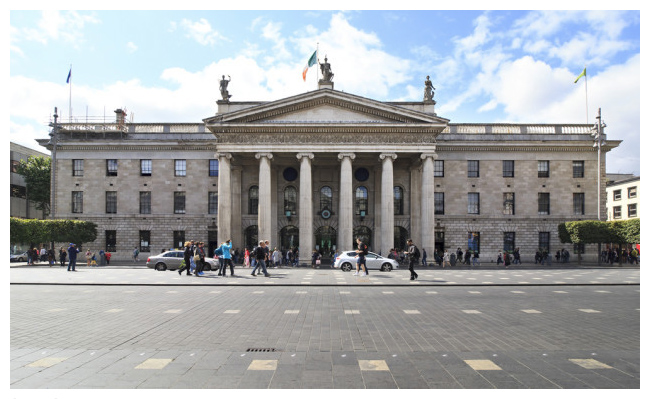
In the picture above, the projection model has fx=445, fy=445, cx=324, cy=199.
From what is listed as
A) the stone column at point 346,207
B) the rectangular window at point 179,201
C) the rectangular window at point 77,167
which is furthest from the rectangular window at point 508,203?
the rectangular window at point 77,167

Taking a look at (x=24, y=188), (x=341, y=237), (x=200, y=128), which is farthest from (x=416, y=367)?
(x=24, y=188)

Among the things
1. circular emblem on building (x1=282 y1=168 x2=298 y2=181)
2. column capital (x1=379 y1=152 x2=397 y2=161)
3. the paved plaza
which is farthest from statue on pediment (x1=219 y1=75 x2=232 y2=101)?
the paved plaza

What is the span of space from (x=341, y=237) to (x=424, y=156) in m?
9.90

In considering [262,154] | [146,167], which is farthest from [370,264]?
[146,167]

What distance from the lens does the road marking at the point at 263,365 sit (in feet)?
22.8

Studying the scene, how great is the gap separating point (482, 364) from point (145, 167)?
4375 centimetres

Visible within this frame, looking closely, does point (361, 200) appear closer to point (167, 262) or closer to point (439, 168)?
point (439, 168)

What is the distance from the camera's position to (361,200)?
44250 millimetres

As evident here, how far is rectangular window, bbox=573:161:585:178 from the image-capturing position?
1756 inches

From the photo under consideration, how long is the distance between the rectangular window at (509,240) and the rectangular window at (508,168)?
19.0ft

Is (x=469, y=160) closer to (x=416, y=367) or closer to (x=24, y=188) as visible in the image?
(x=416, y=367)

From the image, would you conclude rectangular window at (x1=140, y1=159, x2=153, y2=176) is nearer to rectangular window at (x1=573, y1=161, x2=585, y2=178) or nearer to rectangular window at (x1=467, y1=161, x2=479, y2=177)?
rectangular window at (x1=467, y1=161, x2=479, y2=177)

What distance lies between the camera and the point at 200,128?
150ft

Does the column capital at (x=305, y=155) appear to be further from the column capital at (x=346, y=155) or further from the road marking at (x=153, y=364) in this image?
the road marking at (x=153, y=364)
